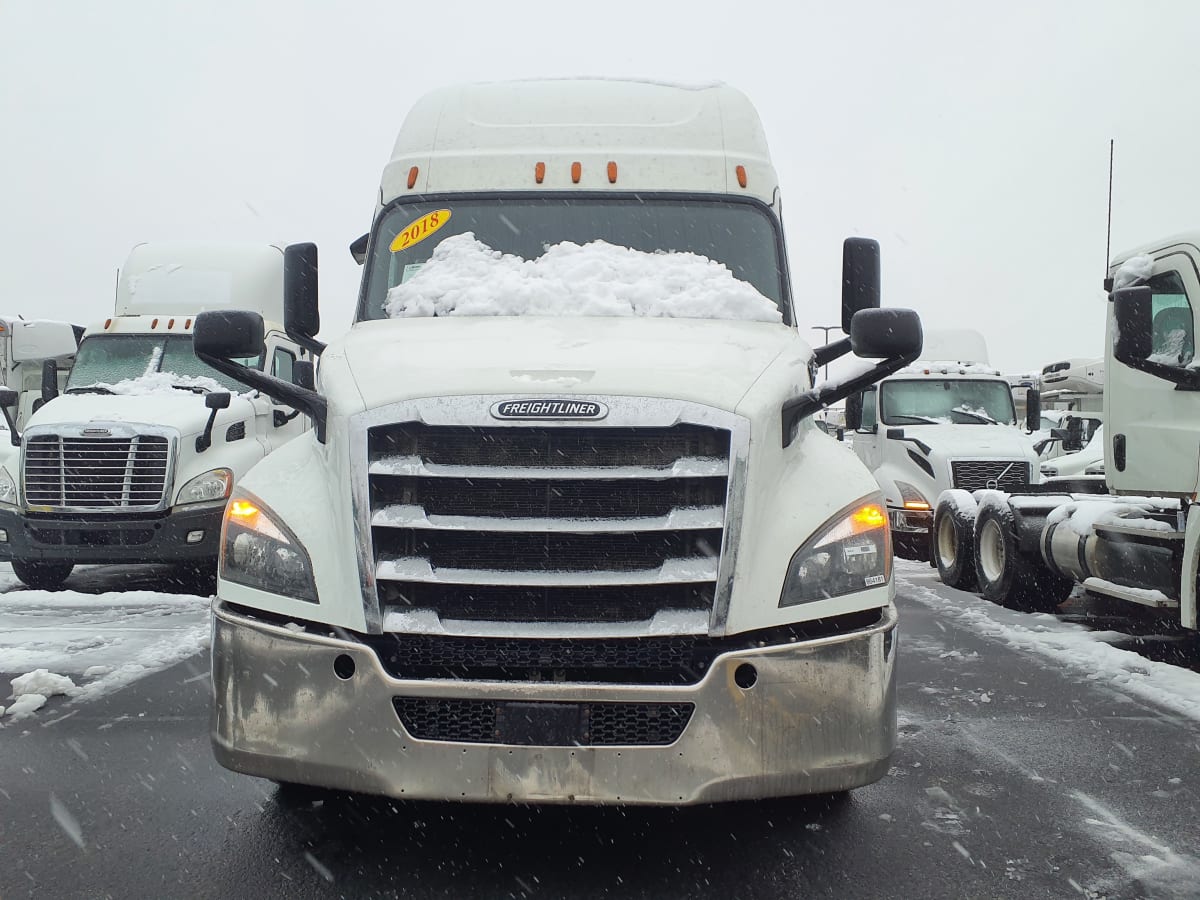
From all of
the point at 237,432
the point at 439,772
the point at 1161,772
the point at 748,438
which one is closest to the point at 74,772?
the point at 439,772

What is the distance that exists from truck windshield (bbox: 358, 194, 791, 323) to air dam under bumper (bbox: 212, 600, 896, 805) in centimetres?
235

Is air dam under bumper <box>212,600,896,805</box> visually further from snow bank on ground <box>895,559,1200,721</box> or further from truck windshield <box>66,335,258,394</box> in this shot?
truck windshield <box>66,335,258,394</box>

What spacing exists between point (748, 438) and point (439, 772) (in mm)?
1464

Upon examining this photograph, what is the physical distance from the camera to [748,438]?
12.0 ft

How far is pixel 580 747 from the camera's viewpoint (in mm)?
3334

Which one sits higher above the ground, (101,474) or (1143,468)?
(1143,468)

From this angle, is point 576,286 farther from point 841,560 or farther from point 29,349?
point 29,349

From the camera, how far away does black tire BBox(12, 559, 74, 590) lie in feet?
34.6

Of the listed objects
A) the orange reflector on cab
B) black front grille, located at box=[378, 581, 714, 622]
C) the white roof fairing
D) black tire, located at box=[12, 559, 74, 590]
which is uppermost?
the white roof fairing

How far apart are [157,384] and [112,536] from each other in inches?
74.1

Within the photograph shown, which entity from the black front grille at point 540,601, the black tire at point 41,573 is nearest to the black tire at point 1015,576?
the black front grille at point 540,601

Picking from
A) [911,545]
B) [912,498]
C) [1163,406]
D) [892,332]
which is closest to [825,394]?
[892,332]

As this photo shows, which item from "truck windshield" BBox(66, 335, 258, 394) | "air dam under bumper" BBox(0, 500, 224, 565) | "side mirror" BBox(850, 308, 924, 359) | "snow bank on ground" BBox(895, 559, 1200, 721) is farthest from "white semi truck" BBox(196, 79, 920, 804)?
"truck windshield" BBox(66, 335, 258, 394)

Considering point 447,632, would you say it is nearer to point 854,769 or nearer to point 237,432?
point 854,769
